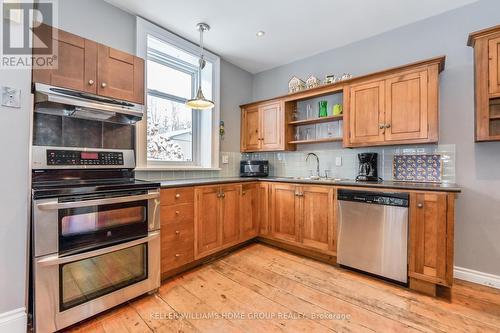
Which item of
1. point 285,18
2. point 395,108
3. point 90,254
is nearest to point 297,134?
point 395,108

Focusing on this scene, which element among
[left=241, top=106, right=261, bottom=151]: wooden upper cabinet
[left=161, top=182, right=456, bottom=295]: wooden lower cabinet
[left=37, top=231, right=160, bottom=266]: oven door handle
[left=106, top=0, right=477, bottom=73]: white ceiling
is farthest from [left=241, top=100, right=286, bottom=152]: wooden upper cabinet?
[left=37, top=231, right=160, bottom=266]: oven door handle

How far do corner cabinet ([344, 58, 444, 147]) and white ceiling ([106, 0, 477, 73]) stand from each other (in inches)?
25.6

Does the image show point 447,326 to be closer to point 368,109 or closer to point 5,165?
point 368,109

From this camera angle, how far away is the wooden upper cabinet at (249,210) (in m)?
2.97

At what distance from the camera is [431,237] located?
1956 millimetres

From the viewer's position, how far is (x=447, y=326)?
1.58 meters

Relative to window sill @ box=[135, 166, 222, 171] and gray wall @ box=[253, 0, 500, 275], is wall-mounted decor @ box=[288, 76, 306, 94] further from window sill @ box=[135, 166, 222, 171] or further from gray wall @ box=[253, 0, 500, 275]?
window sill @ box=[135, 166, 222, 171]

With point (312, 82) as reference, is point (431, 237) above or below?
below

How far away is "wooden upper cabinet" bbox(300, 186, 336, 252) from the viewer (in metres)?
2.53

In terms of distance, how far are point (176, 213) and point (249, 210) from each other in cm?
112

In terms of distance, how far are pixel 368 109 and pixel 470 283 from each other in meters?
1.96

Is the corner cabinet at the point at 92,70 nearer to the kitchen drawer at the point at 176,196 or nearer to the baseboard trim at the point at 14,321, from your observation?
the kitchen drawer at the point at 176,196

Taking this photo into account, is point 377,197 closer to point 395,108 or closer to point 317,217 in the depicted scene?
point 317,217

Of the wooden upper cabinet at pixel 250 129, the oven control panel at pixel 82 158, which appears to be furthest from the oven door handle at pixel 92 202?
the wooden upper cabinet at pixel 250 129
